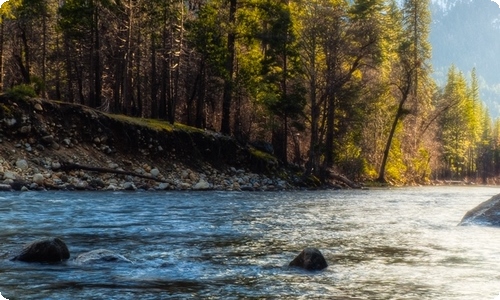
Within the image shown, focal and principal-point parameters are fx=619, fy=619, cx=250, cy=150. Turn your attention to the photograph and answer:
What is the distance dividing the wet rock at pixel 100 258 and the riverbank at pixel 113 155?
1506 cm

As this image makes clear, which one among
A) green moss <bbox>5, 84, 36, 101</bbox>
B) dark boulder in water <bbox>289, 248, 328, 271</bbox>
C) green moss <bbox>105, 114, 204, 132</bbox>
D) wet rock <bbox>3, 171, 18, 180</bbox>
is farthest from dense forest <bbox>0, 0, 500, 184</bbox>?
dark boulder in water <bbox>289, 248, 328, 271</bbox>

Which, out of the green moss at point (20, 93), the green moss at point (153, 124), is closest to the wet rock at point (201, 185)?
the green moss at point (153, 124)

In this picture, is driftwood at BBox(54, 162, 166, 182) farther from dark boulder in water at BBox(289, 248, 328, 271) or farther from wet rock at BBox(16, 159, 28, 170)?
dark boulder in water at BBox(289, 248, 328, 271)

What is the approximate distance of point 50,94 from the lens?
56.9 metres

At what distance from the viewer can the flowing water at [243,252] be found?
7949 millimetres

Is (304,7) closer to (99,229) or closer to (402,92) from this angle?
(402,92)

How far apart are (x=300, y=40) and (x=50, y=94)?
88.3 ft

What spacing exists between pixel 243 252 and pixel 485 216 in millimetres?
7688

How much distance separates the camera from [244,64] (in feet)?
139

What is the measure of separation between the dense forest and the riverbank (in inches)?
107

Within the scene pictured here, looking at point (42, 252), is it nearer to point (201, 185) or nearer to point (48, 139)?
point (48, 139)

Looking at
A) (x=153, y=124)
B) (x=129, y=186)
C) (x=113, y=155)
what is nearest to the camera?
(x=129, y=186)

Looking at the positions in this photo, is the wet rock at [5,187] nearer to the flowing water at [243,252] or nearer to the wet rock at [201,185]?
the flowing water at [243,252]

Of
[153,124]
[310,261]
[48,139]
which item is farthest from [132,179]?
[310,261]
